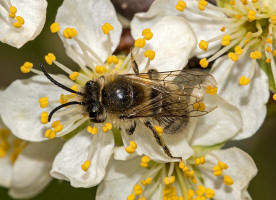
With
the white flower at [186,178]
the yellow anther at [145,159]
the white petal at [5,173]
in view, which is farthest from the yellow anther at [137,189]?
the white petal at [5,173]

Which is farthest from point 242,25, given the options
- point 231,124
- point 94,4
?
point 94,4

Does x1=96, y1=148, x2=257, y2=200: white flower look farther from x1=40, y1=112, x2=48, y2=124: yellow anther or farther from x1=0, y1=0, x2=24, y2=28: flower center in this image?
x1=0, y1=0, x2=24, y2=28: flower center

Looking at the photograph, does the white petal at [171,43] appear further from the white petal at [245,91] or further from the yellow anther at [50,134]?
the yellow anther at [50,134]

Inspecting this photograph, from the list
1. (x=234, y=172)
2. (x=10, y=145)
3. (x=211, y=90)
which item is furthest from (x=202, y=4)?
(x=10, y=145)

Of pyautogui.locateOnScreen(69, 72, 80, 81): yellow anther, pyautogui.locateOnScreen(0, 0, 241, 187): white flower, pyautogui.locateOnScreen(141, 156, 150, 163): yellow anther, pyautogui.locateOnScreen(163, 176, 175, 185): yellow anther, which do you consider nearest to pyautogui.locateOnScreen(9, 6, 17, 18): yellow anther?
pyautogui.locateOnScreen(0, 0, 241, 187): white flower

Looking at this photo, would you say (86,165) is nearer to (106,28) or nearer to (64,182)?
(106,28)

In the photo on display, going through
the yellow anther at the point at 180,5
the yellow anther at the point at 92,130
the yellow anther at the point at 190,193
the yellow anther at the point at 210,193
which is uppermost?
the yellow anther at the point at 180,5

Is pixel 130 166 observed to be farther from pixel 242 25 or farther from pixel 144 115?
pixel 242 25
